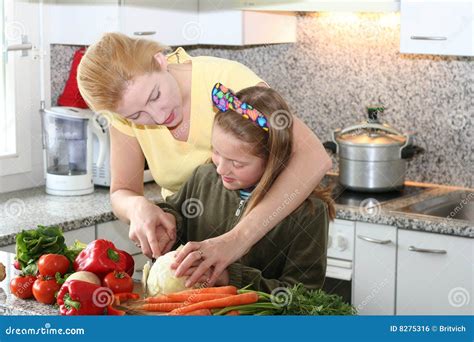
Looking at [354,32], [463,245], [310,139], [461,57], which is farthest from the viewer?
[354,32]

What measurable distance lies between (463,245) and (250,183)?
1.15 meters

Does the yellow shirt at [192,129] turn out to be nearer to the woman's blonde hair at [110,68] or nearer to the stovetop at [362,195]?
the woman's blonde hair at [110,68]

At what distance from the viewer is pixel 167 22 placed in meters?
3.49

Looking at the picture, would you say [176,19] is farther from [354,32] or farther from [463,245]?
[463,245]

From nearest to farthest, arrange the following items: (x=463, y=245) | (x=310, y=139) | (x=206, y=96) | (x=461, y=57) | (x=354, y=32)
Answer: (x=310, y=139) → (x=206, y=96) → (x=463, y=245) → (x=461, y=57) → (x=354, y=32)

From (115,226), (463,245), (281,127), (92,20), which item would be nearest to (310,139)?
(281,127)

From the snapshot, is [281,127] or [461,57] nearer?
[281,127]

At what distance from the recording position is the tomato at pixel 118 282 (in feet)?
5.88

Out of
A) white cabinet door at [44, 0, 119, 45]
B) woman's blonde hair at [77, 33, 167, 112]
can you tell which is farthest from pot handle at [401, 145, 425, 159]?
woman's blonde hair at [77, 33, 167, 112]

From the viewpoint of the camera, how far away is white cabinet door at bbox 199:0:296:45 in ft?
11.7

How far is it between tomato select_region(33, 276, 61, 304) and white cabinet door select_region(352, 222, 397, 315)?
1540 millimetres

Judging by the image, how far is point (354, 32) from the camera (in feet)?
12.2

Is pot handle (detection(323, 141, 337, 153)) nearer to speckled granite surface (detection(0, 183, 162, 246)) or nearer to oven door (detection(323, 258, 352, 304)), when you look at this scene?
oven door (detection(323, 258, 352, 304))

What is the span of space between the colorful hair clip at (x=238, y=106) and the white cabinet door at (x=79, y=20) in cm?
138
